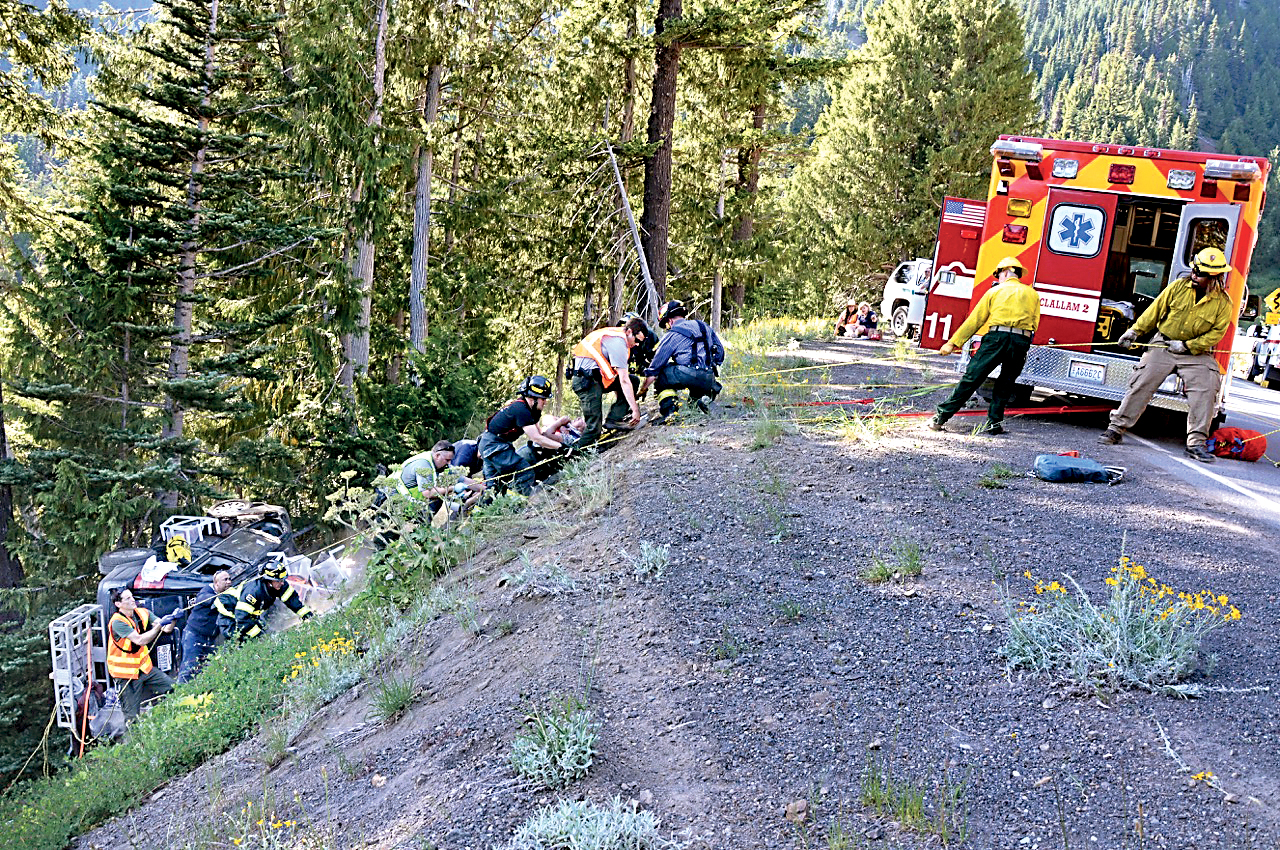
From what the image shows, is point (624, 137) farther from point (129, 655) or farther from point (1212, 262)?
point (1212, 262)

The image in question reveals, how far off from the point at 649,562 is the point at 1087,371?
22.3 feet

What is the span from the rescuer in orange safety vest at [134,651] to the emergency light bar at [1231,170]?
1214cm

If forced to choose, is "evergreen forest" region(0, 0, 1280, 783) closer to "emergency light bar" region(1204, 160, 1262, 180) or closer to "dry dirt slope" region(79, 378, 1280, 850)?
"emergency light bar" region(1204, 160, 1262, 180)

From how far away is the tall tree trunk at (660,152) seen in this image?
51.1 ft

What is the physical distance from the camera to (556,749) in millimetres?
4219

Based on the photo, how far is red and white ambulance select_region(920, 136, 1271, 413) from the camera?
10.2m

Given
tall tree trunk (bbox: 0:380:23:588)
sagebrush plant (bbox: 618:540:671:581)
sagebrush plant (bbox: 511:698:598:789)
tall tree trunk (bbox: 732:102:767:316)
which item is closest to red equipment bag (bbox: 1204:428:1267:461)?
sagebrush plant (bbox: 618:540:671:581)

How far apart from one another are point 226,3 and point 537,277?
32.3ft

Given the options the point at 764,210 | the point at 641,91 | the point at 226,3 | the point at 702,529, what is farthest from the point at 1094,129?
the point at 702,529

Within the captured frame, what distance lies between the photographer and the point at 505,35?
23.0 meters

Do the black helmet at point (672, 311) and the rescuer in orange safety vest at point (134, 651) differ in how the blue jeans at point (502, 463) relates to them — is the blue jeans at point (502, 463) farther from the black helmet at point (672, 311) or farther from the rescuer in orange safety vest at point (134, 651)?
the rescuer in orange safety vest at point (134, 651)

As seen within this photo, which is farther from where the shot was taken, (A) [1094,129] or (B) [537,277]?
(A) [1094,129]

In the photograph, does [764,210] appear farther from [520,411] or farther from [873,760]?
[873,760]

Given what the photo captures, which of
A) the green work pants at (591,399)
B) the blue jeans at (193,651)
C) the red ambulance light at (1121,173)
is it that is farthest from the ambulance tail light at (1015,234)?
the blue jeans at (193,651)
